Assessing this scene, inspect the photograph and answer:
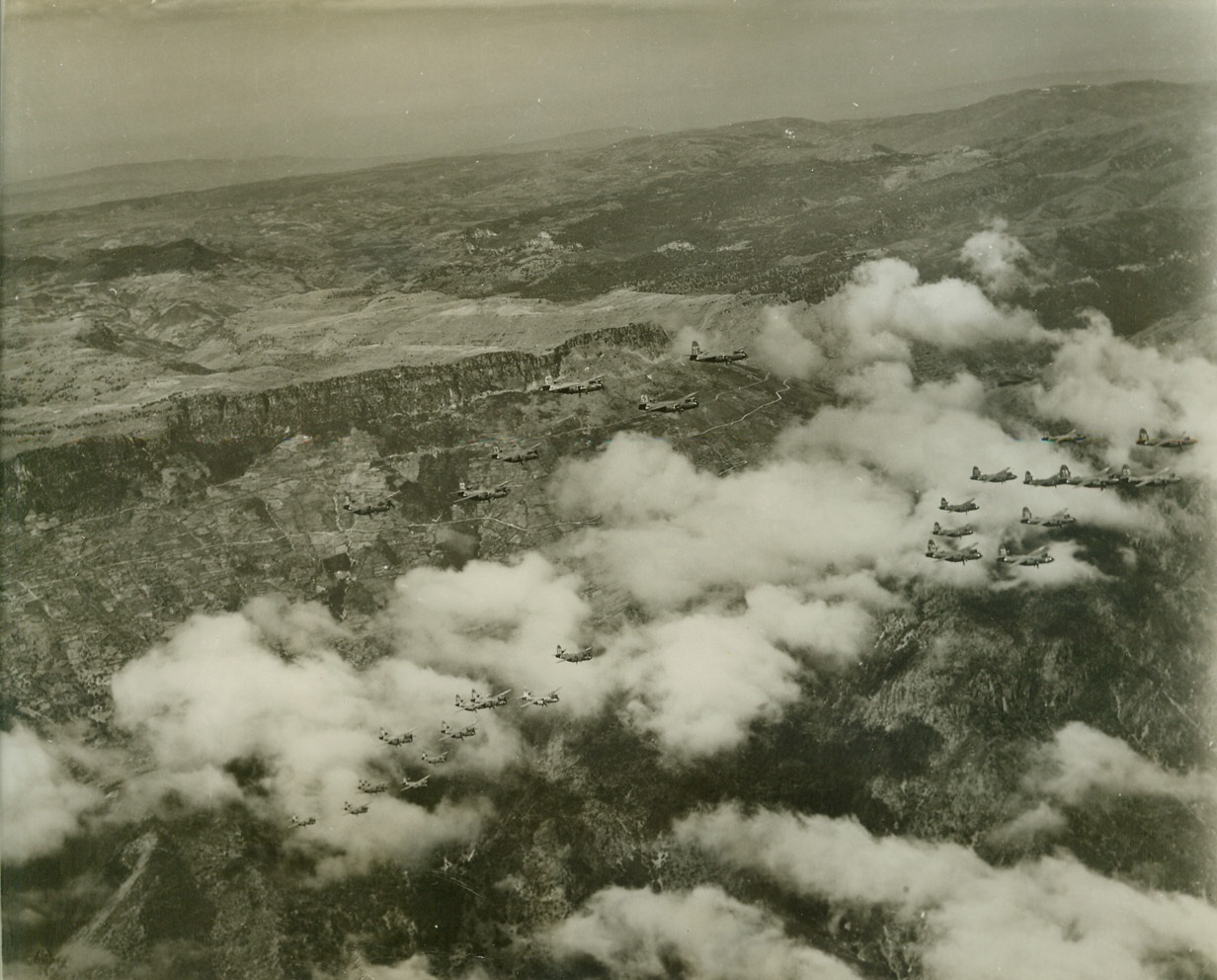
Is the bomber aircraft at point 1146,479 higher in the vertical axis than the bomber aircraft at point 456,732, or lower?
higher

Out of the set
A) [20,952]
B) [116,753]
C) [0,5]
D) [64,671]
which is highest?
[0,5]

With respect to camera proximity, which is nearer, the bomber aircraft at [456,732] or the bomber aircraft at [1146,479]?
the bomber aircraft at [1146,479]

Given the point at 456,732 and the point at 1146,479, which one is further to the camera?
the point at 456,732

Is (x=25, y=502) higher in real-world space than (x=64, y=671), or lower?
higher

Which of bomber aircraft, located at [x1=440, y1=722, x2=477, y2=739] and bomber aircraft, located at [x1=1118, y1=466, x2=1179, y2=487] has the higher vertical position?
bomber aircraft, located at [x1=1118, y1=466, x2=1179, y2=487]

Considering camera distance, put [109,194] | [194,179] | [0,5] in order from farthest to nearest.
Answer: [109,194] < [194,179] < [0,5]

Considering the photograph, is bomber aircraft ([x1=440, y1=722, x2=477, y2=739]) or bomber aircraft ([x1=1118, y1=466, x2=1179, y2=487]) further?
bomber aircraft ([x1=440, y1=722, x2=477, y2=739])

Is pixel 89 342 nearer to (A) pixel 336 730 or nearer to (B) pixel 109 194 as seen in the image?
(B) pixel 109 194

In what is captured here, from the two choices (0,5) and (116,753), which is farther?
(116,753)

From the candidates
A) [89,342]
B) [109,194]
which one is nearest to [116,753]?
[89,342]

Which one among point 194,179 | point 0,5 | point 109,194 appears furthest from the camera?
point 109,194

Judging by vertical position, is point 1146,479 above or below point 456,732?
above
